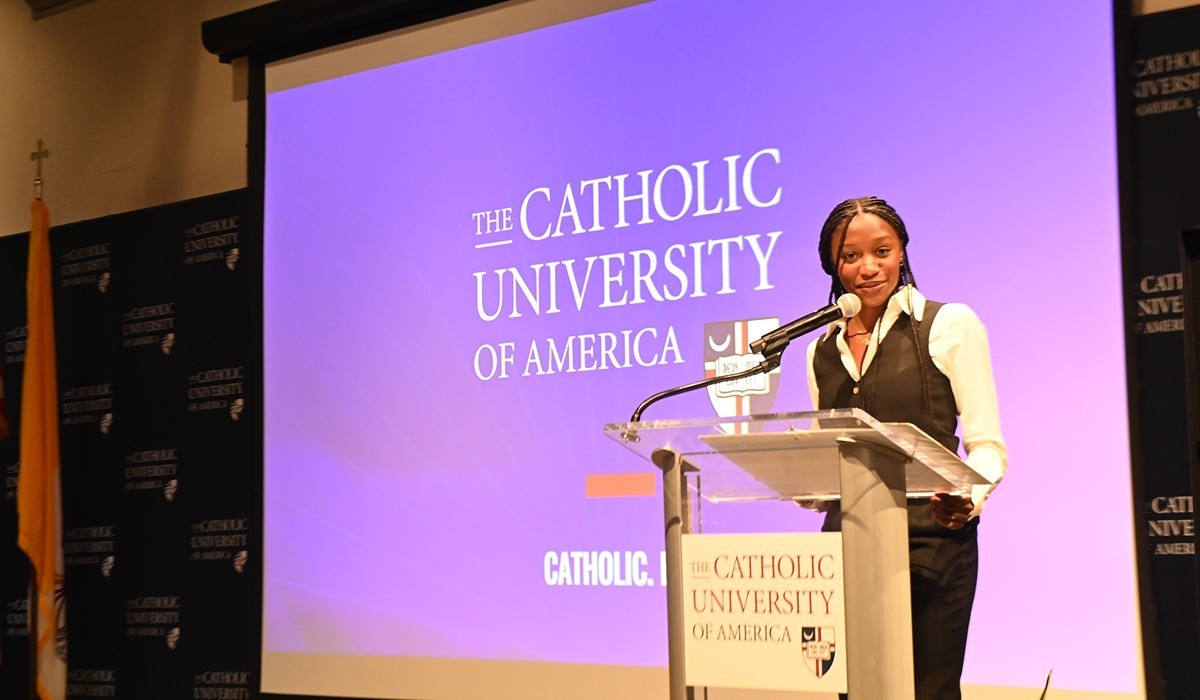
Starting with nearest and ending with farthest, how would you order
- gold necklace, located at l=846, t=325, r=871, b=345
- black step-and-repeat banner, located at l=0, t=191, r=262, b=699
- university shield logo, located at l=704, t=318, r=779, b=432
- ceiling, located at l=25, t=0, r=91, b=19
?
gold necklace, located at l=846, t=325, r=871, b=345, university shield logo, located at l=704, t=318, r=779, b=432, black step-and-repeat banner, located at l=0, t=191, r=262, b=699, ceiling, located at l=25, t=0, r=91, b=19

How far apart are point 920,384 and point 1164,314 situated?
815 millimetres

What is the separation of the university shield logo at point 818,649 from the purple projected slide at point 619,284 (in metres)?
1.54

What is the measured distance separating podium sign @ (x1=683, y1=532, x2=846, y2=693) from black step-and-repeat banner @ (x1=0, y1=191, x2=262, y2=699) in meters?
3.25

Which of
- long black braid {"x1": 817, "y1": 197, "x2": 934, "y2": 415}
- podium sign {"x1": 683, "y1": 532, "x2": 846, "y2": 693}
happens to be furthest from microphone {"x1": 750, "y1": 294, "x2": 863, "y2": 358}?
long black braid {"x1": 817, "y1": 197, "x2": 934, "y2": 415}

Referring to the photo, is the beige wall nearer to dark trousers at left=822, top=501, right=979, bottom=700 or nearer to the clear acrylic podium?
dark trousers at left=822, top=501, right=979, bottom=700

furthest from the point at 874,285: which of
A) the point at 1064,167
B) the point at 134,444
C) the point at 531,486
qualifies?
the point at 134,444

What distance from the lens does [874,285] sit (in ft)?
10.1

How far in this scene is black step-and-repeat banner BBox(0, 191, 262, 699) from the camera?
5.05m

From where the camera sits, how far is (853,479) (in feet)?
5.88

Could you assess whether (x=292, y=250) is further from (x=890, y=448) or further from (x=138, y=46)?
(x=890, y=448)

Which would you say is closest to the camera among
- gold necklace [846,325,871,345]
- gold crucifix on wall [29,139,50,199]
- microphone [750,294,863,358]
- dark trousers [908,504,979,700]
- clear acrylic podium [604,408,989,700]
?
clear acrylic podium [604,408,989,700]

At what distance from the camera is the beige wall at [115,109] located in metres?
5.48

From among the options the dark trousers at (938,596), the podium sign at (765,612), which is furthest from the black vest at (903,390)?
the podium sign at (765,612)

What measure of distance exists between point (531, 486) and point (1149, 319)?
195 cm
